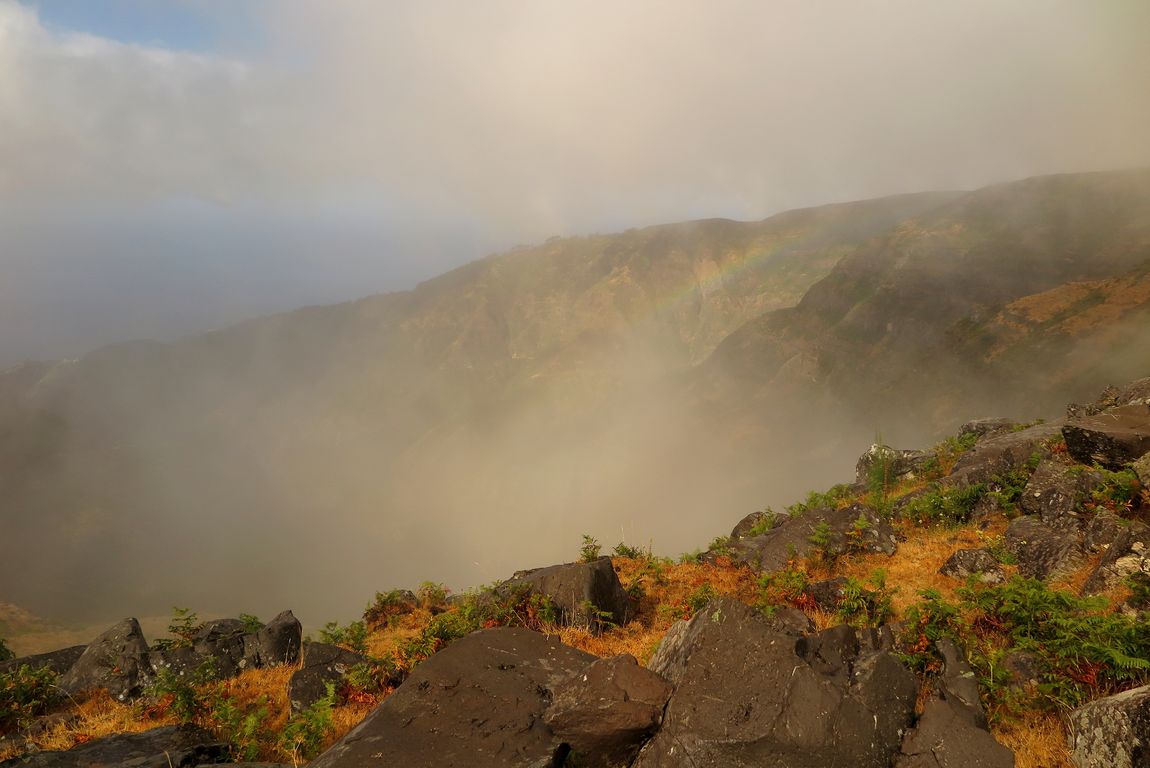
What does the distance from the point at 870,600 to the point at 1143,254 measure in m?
90.3

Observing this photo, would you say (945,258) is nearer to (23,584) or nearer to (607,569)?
(607,569)

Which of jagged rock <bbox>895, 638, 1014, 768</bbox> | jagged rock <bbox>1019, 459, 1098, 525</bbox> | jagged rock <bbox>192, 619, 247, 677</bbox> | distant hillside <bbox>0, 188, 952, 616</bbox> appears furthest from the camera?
distant hillside <bbox>0, 188, 952, 616</bbox>

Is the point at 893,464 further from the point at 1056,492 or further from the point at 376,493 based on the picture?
the point at 376,493

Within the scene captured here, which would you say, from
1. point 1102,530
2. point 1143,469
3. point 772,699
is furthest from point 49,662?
point 1143,469

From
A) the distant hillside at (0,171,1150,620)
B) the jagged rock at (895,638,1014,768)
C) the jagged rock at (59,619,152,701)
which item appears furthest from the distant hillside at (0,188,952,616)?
the jagged rock at (895,638,1014,768)

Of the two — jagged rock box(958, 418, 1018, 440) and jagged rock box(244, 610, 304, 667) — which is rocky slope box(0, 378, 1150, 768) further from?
jagged rock box(958, 418, 1018, 440)

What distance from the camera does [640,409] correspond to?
15562 cm

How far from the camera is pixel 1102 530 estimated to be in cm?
1219

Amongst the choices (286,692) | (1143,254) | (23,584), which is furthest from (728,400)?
(23,584)

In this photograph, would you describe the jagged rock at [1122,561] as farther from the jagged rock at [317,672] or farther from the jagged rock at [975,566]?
the jagged rock at [317,672]

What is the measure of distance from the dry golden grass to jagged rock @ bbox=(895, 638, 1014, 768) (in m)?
0.45

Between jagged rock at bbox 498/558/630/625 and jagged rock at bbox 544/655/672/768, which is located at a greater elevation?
jagged rock at bbox 544/655/672/768

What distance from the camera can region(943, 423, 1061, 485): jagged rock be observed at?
18.2m

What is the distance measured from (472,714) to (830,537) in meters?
12.6
